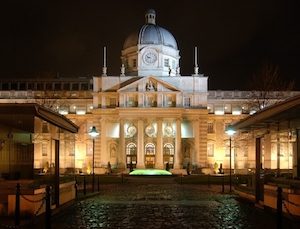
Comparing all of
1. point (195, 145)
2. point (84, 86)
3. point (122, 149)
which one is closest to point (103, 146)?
point (122, 149)

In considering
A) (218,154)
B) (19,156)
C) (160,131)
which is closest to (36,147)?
(19,156)

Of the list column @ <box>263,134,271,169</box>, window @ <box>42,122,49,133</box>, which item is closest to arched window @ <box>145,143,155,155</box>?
column @ <box>263,134,271,169</box>

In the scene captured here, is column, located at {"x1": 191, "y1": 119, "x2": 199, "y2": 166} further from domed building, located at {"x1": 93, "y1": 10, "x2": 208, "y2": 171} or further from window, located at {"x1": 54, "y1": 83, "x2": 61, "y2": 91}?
window, located at {"x1": 54, "y1": 83, "x2": 61, "y2": 91}

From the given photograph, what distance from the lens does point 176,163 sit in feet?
300

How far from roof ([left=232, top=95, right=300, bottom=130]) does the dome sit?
70248mm

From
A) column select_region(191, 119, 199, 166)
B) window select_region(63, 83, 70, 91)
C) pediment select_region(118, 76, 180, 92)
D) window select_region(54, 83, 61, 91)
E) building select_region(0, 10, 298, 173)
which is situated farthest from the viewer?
window select_region(63, 83, 70, 91)

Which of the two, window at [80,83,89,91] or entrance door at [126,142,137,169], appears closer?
entrance door at [126,142,137,169]

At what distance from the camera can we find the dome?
333 ft

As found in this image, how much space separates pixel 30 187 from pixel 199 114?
2886 inches

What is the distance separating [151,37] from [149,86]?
42.6 feet

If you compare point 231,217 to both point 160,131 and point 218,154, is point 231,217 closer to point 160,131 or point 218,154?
point 160,131

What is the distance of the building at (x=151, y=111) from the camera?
9212cm

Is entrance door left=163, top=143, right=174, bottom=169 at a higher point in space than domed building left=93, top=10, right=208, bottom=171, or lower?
lower

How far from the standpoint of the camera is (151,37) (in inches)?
4016
